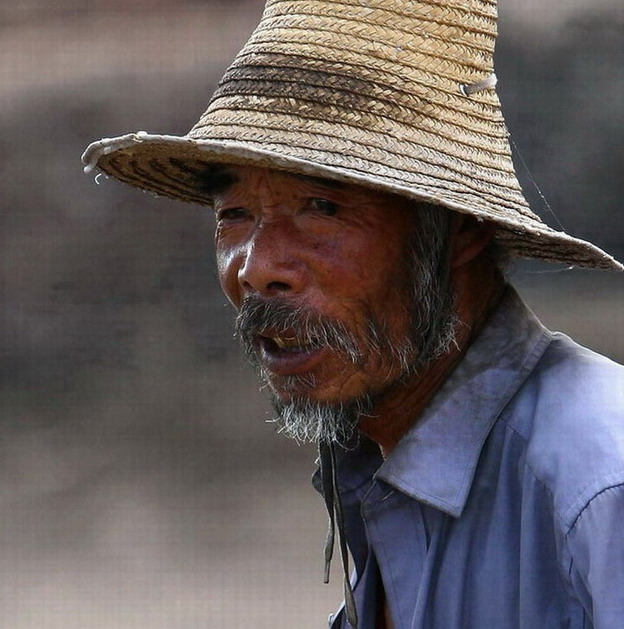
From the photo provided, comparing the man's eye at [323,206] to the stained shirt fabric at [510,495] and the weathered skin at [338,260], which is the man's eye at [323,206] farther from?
the stained shirt fabric at [510,495]

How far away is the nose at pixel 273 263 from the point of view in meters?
1.92

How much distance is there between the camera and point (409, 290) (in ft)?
6.61

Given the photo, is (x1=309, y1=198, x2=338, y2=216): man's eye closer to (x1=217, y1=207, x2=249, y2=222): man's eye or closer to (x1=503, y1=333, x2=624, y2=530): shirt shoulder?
(x1=217, y1=207, x2=249, y2=222): man's eye

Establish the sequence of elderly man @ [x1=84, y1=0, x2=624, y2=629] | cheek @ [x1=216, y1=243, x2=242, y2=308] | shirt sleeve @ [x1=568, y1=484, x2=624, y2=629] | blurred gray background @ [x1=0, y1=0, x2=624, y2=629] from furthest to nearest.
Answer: blurred gray background @ [x1=0, y1=0, x2=624, y2=629] < cheek @ [x1=216, y1=243, x2=242, y2=308] < elderly man @ [x1=84, y1=0, x2=624, y2=629] < shirt sleeve @ [x1=568, y1=484, x2=624, y2=629]

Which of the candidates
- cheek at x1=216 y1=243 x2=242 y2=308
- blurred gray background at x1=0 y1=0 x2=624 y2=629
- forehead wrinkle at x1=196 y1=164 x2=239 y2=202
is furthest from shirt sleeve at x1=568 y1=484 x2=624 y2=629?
blurred gray background at x1=0 y1=0 x2=624 y2=629

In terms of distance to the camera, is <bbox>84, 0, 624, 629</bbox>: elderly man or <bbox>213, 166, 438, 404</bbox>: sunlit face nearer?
<bbox>84, 0, 624, 629</bbox>: elderly man

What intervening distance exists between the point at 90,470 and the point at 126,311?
596 millimetres

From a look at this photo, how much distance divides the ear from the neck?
0.11ft

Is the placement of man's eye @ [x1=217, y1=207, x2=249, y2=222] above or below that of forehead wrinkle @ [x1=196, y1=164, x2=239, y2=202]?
below

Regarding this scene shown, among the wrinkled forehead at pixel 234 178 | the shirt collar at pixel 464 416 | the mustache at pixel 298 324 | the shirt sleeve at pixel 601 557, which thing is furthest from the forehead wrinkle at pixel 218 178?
the shirt sleeve at pixel 601 557

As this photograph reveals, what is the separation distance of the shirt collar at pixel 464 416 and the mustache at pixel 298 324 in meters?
0.14

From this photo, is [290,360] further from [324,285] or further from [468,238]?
[468,238]

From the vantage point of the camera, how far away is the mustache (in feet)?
6.32

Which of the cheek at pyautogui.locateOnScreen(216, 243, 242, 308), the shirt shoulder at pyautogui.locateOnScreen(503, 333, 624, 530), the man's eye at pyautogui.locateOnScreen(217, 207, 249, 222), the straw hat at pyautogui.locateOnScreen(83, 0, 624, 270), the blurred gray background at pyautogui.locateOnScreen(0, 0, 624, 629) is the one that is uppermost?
the straw hat at pyautogui.locateOnScreen(83, 0, 624, 270)
